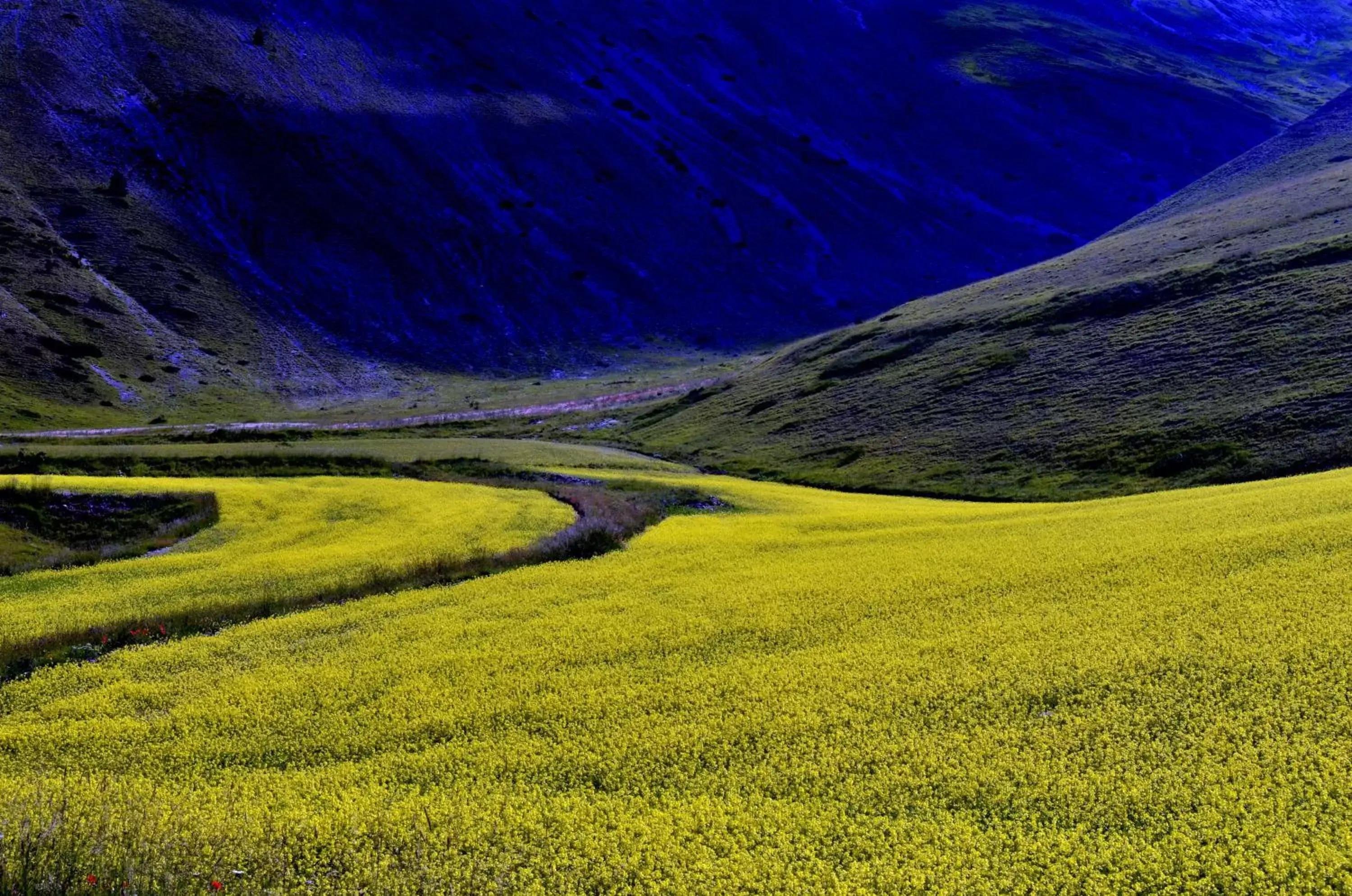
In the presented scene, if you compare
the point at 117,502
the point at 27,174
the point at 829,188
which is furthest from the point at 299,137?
the point at 117,502

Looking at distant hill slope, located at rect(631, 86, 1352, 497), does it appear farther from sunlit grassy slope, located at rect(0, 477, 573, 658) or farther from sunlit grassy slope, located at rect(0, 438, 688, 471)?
sunlit grassy slope, located at rect(0, 477, 573, 658)

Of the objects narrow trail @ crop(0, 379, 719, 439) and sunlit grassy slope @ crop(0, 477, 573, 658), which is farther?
narrow trail @ crop(0, 379, 719, 439)

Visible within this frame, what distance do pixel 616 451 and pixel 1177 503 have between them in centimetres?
5102

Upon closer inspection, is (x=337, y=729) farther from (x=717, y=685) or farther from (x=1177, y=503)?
(x=1177, y=503)

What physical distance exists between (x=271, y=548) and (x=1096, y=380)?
168 ft

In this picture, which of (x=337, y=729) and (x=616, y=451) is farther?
(x=616, y=451)

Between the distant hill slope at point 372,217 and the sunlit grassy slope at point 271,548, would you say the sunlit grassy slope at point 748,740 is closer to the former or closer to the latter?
the sunlit grassy slope at point 271,548

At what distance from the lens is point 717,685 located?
46.8 ft

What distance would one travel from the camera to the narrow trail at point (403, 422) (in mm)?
75000

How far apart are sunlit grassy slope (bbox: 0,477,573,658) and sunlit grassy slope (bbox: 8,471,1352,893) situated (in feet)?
9.01

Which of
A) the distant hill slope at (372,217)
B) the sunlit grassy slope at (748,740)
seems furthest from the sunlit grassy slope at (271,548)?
the distant hill slope at (372,217)

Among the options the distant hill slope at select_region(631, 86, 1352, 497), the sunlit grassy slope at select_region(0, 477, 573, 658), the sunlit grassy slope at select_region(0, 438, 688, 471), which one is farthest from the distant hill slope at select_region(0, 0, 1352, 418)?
the sunlit grassy slope at select_region(0, 477, 573, 658)

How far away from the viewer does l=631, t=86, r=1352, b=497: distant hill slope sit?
4416 centimetres

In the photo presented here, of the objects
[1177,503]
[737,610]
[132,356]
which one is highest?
[132,356]
